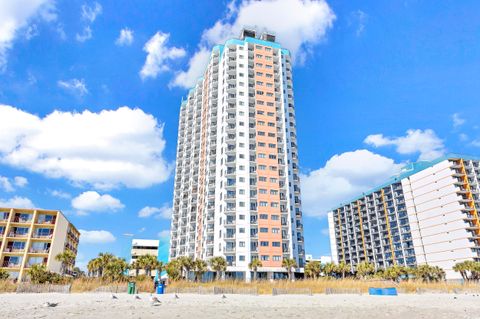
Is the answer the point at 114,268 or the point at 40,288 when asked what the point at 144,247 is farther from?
the point at 40,288

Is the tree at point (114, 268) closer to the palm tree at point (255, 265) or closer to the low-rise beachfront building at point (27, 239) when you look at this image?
the low-rise beachfront building at point (27, 239)

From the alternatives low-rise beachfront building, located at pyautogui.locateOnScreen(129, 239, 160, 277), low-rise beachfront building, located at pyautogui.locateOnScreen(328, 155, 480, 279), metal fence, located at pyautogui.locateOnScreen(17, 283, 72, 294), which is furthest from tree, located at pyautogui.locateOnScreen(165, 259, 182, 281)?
low-rise beachfront building, located at pyautogui.locateOnScreen(328, 155, 480, 279)

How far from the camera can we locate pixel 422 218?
113 m

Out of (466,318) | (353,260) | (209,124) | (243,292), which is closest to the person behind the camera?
(466,318)

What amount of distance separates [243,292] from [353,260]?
120 m

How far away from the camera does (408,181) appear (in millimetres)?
122562

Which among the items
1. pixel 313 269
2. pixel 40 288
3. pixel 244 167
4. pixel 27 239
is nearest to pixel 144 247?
pixel 27 239

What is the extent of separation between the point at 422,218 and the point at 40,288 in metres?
115

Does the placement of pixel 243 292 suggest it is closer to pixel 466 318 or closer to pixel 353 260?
pixel 466 318

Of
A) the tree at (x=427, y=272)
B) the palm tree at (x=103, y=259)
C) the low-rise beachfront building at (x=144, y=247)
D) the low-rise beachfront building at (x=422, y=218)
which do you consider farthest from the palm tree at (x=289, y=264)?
the low-rise beachfront building at (x=144, y=247)

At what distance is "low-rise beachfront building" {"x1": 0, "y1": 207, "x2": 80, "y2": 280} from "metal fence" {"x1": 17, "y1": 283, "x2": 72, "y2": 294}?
4382cm

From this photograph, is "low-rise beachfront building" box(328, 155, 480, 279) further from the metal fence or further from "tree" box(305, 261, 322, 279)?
the metal fence

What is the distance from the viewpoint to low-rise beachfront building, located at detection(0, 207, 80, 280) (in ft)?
242

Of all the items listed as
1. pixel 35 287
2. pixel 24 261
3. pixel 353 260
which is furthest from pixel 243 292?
pixel 353 260
